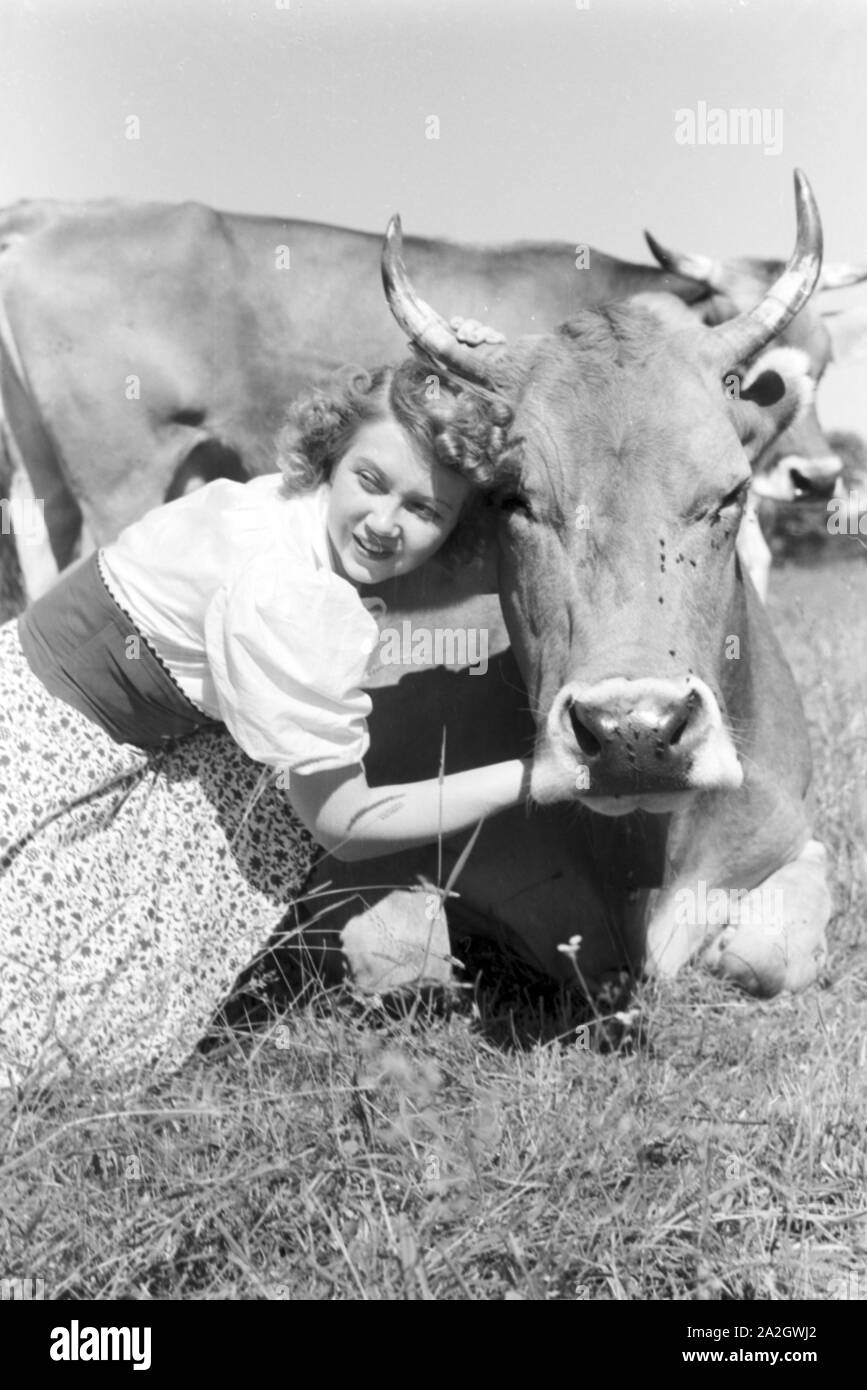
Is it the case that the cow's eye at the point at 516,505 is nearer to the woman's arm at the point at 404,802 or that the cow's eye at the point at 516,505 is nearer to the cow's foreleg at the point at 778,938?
the woman's arm at the point at 404,802

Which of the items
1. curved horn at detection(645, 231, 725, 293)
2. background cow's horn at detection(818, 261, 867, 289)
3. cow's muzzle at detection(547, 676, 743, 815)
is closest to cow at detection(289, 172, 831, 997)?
cow's muzzle at detection(547, 676, 743, 815)

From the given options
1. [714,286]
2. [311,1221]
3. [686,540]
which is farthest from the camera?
[714,286]

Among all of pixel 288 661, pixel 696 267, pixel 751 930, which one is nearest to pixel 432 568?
pixel 288 661

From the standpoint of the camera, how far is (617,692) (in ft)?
11.6

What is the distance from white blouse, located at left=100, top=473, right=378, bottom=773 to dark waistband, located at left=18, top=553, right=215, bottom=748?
4cm

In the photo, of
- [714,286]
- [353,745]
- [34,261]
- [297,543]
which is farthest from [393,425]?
[714,286]

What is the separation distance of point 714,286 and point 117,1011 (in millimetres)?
6804

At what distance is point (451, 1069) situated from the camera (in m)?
3.79

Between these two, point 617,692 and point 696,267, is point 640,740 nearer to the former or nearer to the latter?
point 617,692

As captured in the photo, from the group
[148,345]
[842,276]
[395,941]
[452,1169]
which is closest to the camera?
[452,1169]

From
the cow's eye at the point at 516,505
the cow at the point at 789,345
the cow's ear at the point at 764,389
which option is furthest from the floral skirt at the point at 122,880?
the cow at the point at 789,345

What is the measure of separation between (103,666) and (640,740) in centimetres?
136

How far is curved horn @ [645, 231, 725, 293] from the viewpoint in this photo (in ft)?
30.6
